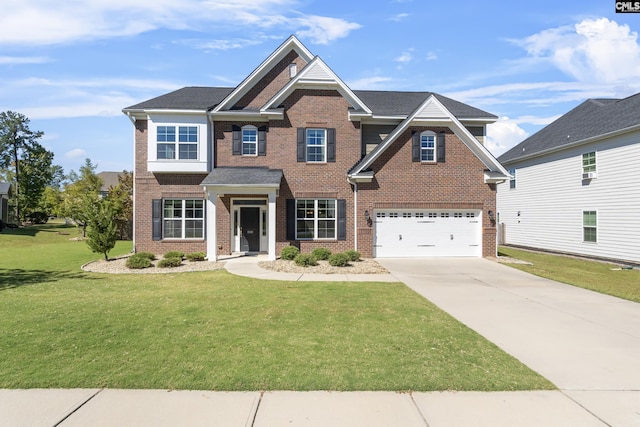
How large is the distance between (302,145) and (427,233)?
7539mm

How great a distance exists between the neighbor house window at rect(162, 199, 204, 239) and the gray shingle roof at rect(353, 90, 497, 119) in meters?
10.5

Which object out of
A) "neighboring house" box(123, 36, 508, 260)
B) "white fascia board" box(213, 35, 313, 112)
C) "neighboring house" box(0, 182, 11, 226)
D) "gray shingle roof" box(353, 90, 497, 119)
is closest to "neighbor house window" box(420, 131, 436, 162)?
"neighboring house" box(123, 36, 508, 260)

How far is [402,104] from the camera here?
791 inches

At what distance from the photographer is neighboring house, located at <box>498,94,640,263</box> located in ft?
54.9

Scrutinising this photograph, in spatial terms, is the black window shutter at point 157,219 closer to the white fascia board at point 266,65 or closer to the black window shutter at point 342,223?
the white fascia board at point 266,65

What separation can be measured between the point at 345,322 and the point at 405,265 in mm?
8743

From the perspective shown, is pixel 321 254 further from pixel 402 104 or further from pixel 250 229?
pixel 402 104

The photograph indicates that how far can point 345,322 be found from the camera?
6.94 metres

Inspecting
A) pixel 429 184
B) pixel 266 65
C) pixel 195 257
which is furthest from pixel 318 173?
pixel 195 257

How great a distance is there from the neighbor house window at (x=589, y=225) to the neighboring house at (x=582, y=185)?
2.0 inches

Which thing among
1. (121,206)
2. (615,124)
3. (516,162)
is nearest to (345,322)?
(615,124)

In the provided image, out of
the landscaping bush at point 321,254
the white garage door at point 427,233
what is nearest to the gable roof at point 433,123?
the white garage door at point 427,233

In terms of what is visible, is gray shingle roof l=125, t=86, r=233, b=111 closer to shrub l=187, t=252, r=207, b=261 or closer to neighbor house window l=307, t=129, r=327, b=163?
neighbor house window l=307, t=129, r=327, b=163

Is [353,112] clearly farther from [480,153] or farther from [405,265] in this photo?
[405,265]
